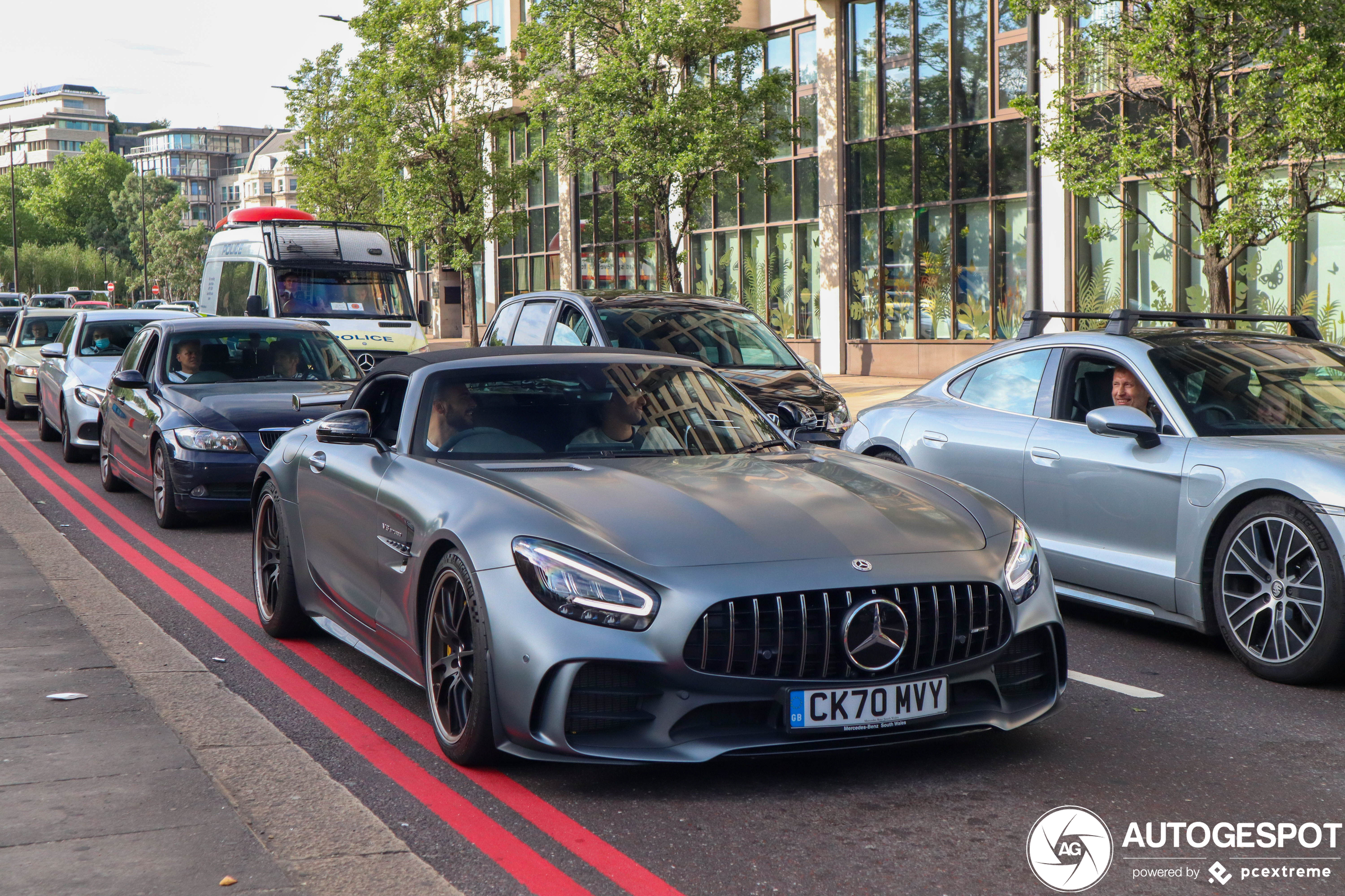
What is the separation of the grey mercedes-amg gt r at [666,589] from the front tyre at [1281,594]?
1.46m

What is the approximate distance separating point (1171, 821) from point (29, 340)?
20.8 meters

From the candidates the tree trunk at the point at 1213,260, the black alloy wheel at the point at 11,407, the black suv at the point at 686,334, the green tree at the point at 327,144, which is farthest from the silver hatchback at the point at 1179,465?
the green tree at the point at 327,144

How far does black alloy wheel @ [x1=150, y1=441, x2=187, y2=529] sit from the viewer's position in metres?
10.3

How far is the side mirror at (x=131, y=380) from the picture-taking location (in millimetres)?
11148

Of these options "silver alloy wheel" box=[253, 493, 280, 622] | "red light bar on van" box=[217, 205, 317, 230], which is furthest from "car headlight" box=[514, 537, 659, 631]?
"red light bar on van" box=[217, 205, 317, 230]

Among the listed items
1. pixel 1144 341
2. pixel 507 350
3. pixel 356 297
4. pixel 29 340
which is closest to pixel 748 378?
pixel 1144 341

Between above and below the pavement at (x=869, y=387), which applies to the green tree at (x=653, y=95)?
above

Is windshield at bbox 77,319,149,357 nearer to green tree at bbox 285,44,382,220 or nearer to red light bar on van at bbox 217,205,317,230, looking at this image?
red light bar on van at bbox 217,205,317,230

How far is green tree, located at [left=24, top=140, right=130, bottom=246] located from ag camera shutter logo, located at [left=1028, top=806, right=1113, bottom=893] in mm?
140321

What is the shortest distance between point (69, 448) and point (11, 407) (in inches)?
285

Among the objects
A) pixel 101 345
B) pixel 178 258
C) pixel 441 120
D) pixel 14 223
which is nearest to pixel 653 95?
pixel 101 345

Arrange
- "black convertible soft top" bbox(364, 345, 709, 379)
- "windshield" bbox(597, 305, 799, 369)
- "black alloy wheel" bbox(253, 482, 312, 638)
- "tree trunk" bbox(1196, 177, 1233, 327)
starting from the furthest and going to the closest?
"tree trunk" bbox(1196, 177, 1233, 327) → "windshield" bbox(597, 305, 799, 369) → "black alloy wheel" bbox(253, 482, 312, 638) → "black convertible soft top" bbox(364, 345, 709, 379)

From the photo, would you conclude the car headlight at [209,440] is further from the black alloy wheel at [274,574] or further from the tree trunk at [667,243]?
the tree trunk at [667,243]

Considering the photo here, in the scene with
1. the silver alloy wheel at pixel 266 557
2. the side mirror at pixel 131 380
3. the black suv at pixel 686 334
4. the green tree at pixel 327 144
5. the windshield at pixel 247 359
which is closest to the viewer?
the silver alloy wheel at pixel 266 557
